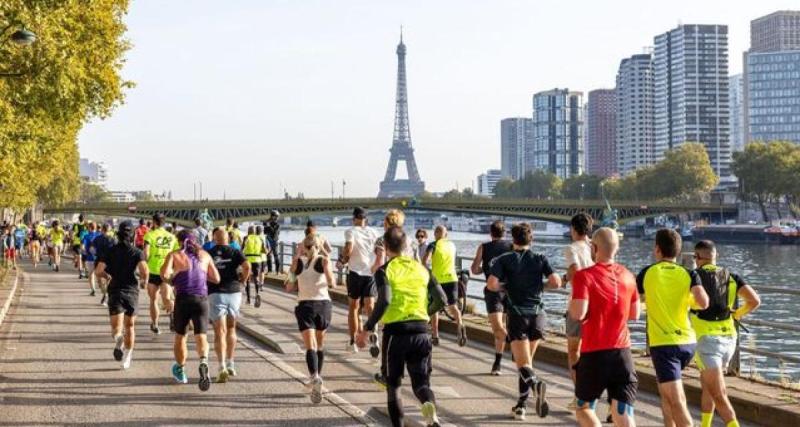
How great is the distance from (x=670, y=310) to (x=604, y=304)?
0.83 meters

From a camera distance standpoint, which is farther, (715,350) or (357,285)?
(357,285)

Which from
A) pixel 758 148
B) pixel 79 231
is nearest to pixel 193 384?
pixel 79 231

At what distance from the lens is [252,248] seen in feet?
74.2

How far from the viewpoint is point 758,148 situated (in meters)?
133

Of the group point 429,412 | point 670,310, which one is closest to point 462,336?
point 429,412

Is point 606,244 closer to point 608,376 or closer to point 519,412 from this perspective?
point 608,376

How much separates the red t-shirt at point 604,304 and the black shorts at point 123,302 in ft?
25.3

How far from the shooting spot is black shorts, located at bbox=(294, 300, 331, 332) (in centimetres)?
1116

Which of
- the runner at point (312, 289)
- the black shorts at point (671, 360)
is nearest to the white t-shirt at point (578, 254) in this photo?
the black shorts at point (671, 360)

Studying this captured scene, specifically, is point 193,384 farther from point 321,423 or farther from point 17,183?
point 17,183

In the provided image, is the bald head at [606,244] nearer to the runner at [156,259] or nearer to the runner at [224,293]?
the runner at [224,293]

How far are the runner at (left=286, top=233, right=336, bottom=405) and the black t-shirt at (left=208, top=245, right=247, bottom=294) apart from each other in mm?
1034

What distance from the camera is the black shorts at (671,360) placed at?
7762 mm

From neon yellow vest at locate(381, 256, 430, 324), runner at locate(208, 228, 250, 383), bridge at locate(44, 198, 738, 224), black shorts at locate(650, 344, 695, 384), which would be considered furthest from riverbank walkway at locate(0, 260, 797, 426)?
bridge at locate(44, 198, 738, 224)
